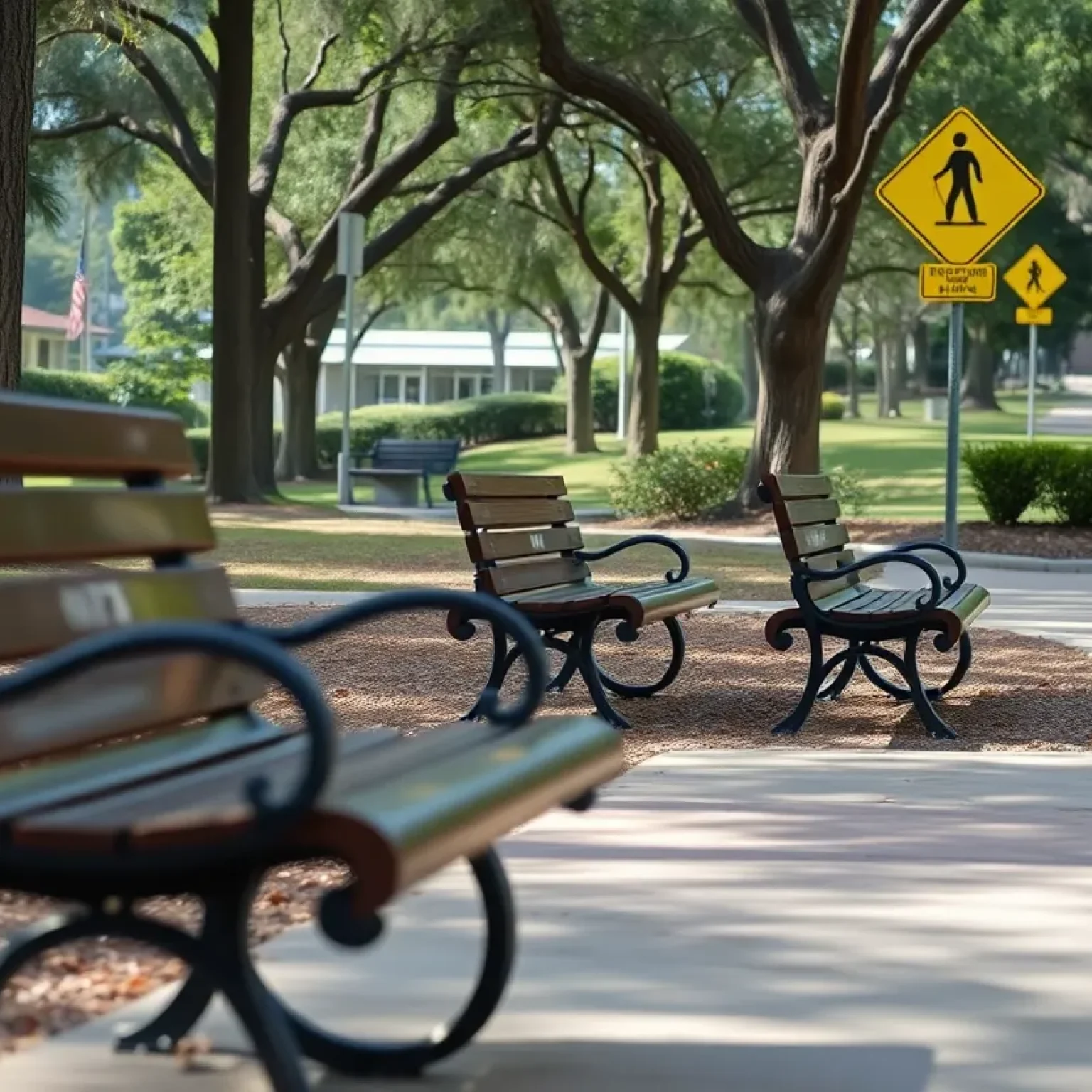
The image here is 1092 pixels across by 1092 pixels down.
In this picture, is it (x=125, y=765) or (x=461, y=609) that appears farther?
(x=461, y=609)

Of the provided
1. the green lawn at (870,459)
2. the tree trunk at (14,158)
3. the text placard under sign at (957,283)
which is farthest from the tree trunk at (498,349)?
the tree trunk at (14,158)

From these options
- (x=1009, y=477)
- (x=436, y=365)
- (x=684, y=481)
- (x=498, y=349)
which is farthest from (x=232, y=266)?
(x=436, y=365)

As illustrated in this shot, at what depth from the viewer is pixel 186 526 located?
181 inches

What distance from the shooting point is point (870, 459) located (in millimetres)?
41812

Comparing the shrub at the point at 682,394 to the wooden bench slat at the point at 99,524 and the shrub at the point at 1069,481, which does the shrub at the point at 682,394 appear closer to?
the shrub at the point at 1069,481

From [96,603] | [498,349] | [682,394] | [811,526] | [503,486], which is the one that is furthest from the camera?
[498,349]

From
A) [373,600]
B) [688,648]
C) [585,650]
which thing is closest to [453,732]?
[373,600]

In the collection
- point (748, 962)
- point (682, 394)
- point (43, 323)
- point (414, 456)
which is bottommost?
point (748, 962)

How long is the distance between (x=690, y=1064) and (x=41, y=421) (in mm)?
1628

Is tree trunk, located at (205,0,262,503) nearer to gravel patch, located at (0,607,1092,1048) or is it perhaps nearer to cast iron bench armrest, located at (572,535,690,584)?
gravel patch, located at (0,607,1092,1048)

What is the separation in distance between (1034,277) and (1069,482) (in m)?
11.1

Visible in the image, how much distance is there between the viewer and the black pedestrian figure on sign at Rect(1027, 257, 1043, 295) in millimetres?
31109

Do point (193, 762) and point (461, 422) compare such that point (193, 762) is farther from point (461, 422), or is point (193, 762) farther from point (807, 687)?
point (461, 422)

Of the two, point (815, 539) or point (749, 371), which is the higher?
point (749, 371)
